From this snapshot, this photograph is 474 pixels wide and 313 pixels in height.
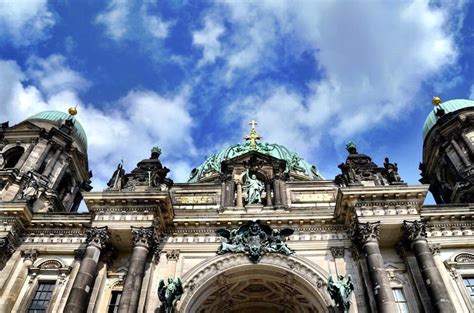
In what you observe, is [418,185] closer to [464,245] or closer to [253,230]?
[464,245]

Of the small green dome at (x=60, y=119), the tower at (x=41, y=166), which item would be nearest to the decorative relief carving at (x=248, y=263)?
the tower at (x=41, y=166)

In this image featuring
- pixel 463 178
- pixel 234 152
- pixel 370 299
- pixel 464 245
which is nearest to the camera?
pixel 370 299

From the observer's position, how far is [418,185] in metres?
19.3

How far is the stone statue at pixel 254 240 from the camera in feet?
63.8

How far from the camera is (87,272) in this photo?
56.6 ft

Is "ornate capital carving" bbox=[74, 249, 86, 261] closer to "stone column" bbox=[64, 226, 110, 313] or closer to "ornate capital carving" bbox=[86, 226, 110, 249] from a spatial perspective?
"ornate capital carving" bbox=[86, 226, 110, 249]

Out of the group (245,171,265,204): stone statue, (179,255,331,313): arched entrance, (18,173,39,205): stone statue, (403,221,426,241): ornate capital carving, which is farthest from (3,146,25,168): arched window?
(403,221,426,241): ornate capital carving

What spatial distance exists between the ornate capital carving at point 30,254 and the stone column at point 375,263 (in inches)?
569

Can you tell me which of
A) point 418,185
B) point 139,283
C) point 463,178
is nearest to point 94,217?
point 139,283

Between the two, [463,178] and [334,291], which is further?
[463,178]

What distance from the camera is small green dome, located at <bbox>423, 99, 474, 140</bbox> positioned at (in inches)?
1180

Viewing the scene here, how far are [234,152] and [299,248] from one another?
14.6 metres

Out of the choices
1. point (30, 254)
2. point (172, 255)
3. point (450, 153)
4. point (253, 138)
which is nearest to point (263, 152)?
point (253, 138)

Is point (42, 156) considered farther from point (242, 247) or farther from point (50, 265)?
point (242, 247)
